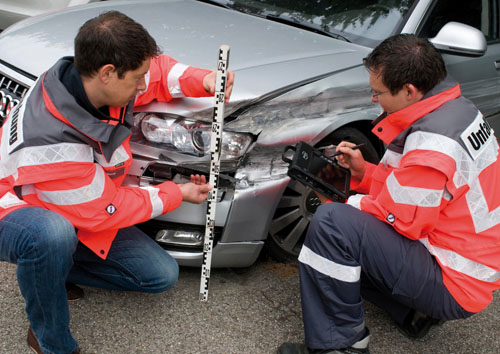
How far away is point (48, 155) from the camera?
1.84 m

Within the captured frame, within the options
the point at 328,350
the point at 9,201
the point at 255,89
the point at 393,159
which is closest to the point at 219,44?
the point at 255,89

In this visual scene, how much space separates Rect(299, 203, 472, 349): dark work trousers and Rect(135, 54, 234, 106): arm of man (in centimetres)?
70

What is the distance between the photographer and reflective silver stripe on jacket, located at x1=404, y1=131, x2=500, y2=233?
1889 millimetres

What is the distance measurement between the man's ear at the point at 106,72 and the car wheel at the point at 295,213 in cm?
99

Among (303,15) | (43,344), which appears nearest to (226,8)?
(303,15)

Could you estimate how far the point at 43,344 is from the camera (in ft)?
6.53

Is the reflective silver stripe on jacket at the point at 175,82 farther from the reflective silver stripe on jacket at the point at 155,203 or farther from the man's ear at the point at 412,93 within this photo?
the man's ear at the point at 412,93

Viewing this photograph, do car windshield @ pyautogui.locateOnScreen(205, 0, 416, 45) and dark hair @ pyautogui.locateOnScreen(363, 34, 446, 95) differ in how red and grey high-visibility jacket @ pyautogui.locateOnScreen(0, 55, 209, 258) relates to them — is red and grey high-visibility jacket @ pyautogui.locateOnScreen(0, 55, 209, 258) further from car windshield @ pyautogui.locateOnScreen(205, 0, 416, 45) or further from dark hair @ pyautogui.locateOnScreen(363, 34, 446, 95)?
car windshield @ pyautogui.locateOnScreen(205, 0, 416, 45)

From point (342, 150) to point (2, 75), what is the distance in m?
1.71

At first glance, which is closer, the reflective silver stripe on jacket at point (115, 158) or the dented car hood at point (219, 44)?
the reflective silver stripe on jacket at point (115, 158)

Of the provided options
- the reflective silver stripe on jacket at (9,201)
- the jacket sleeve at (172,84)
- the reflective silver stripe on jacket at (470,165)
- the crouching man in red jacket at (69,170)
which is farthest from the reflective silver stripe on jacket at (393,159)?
the reflective silver stripe on jacket at (9,201)

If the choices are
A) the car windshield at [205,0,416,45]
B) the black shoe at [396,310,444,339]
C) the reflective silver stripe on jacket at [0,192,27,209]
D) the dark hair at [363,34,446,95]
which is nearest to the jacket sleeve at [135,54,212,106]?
the reflective silver stripe on jacket at [0,192,27,209]

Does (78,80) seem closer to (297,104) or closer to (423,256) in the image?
(297,104)

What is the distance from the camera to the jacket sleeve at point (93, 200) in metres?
1.89
